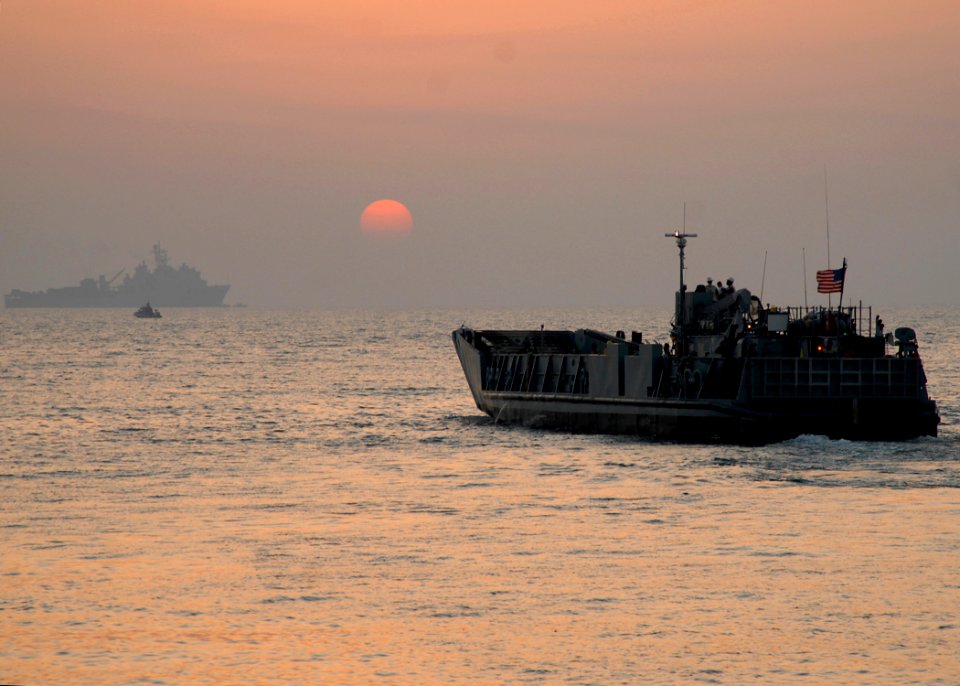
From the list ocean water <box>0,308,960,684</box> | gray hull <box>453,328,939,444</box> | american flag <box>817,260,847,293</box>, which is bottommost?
ocean water <box>0,308,960,684</box>

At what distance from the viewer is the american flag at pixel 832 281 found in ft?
171

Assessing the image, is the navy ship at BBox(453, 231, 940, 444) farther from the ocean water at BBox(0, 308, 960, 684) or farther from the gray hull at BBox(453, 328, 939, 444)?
the ocean water at BBox(0, 308, 960, 684)

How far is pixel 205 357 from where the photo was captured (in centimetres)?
16138

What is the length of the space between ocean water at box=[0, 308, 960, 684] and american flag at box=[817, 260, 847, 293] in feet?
21.4

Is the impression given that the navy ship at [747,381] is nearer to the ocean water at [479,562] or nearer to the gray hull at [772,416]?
the gray hull at [772,416]

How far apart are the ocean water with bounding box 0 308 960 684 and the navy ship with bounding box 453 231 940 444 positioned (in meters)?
1.05

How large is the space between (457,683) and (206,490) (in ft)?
70.7

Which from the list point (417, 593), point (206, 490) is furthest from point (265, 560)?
point (206, 490)

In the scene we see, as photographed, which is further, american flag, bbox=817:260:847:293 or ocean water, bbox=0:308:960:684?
american flag, bbox=817:260:847:293

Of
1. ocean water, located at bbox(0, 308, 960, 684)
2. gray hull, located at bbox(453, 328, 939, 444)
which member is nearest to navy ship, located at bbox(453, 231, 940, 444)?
gray hull, located at bbox(453, 328, 939, 444)

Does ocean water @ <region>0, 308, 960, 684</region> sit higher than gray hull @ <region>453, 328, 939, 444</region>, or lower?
lower

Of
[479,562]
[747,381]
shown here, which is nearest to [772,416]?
[747,381]

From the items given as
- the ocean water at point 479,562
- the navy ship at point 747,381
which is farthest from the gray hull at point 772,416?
the ocean water at point 479,562

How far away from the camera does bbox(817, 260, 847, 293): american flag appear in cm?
5207
